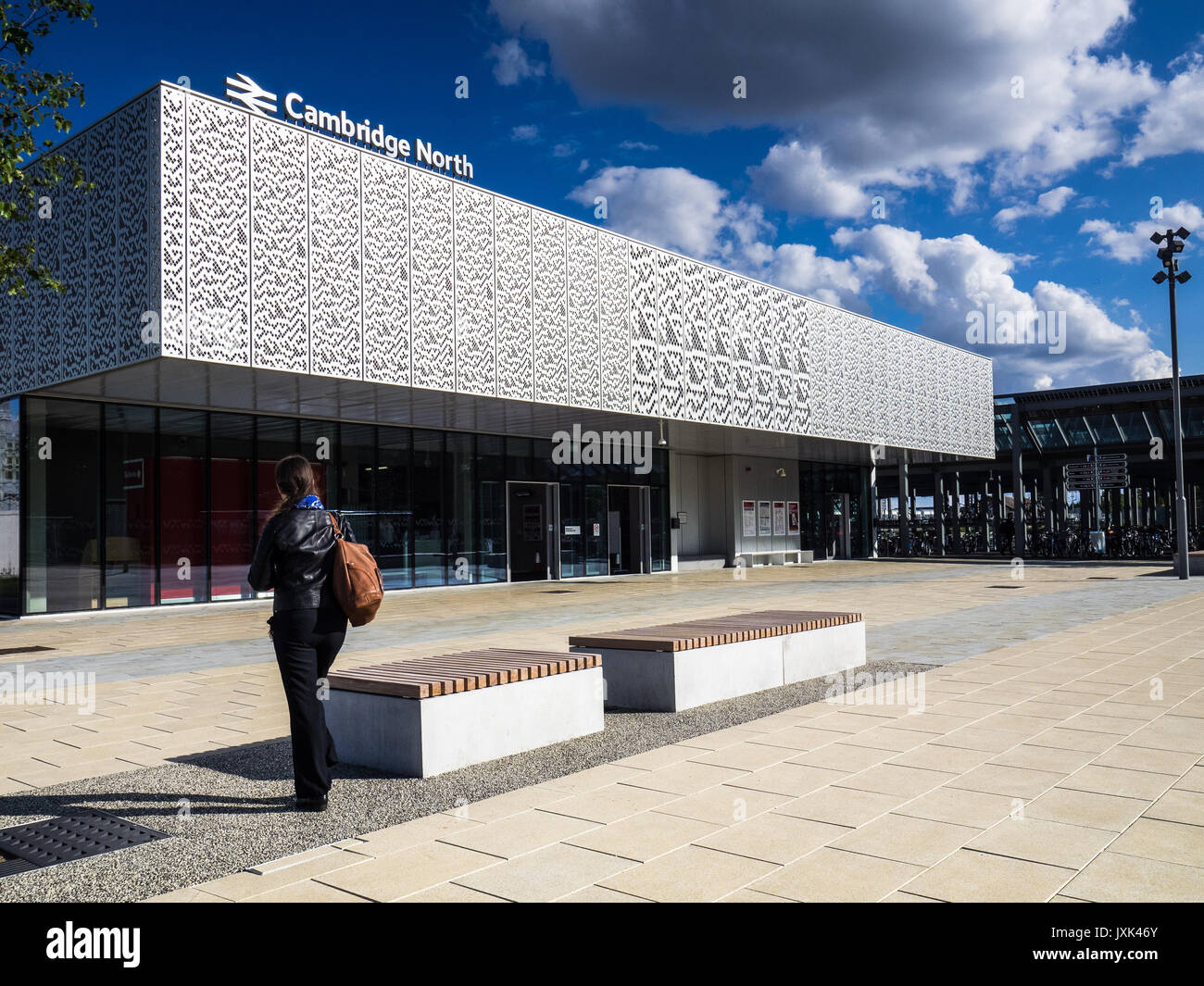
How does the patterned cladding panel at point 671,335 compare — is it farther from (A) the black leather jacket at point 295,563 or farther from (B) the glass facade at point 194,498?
(A) the black leather jacket at point 295,563

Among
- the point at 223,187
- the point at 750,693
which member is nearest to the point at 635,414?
the point at 223,187

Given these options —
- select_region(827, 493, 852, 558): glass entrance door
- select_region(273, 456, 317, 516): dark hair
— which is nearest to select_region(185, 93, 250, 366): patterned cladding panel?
A: select_region(273, 456, 317, 516): dark hair

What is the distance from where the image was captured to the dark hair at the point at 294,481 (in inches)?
194

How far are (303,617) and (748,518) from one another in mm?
28512

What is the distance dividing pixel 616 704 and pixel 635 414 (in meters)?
14.6

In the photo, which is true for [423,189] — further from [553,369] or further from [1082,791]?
[1082,791]

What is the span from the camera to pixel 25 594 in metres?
16.2

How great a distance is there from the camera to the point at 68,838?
4465 mm

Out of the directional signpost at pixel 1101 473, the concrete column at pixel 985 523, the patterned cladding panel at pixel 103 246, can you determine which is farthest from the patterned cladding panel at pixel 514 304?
the concrete column at pixel 985 523

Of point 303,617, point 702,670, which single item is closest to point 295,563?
point 303,617

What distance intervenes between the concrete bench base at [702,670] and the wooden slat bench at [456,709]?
831mm

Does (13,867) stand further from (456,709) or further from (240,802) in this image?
(456,709)

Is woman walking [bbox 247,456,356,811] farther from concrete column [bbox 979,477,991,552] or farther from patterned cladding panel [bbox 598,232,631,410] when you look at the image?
concrete column [bbox 979,477,991,552]

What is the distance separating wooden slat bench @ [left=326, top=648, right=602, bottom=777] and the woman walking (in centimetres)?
64
